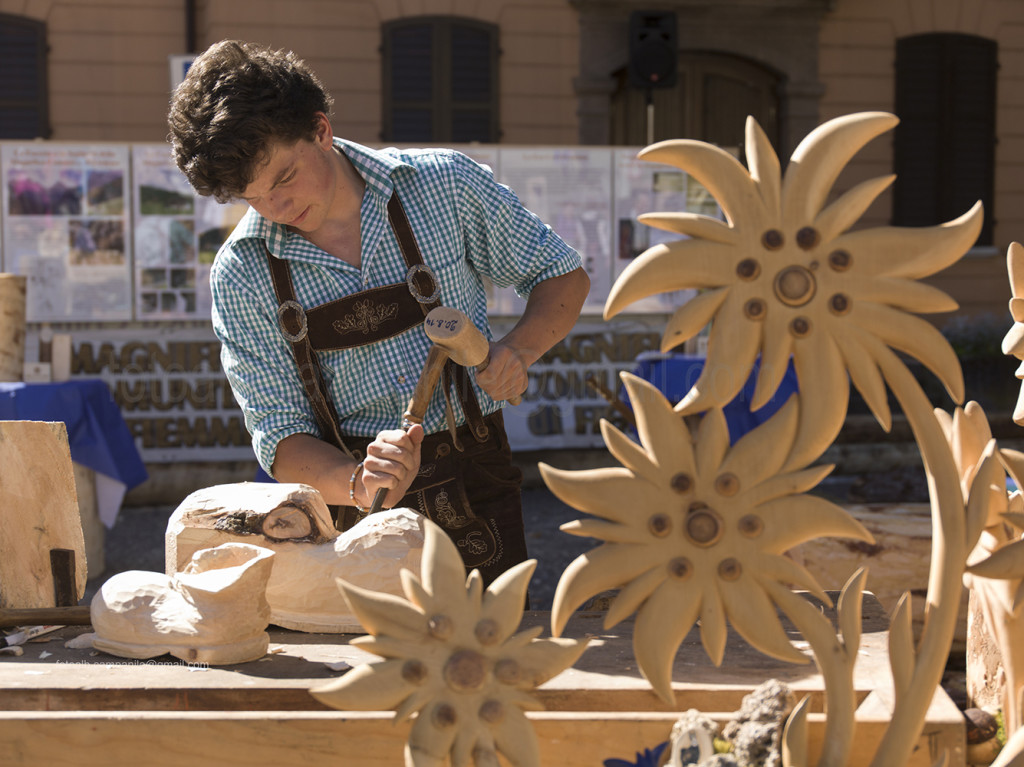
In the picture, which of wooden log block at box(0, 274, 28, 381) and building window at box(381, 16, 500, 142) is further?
building window at box(381, 16, 500, 142)

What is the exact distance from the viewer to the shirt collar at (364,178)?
76.0 inches

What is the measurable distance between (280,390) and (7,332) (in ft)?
10.1

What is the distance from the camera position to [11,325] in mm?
4473

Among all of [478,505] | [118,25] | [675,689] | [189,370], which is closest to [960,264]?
[189,370]

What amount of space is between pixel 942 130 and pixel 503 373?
8332 mm

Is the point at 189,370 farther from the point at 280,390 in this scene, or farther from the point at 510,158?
the point at 280,390

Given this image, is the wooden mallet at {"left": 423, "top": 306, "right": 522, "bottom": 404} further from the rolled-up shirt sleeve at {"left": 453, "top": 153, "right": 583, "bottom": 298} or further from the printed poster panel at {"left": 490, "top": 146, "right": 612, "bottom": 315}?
the printed poster panel at {"left": 490, "top": 146, "right": 612, "bottom": 315}

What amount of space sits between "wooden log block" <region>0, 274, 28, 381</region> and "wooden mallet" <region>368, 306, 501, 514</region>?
3.37m

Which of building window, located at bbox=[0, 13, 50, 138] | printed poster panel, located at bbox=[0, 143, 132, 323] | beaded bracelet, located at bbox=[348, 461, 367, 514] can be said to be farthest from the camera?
building window, located at bbox=[0, 13, 50, 138]

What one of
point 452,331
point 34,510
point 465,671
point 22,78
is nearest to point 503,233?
point 452,331

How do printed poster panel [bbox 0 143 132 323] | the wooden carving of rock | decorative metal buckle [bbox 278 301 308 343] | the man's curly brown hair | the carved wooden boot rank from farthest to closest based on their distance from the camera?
1. printed poster panel [bbox 0 143 132 323]
2. decorative metal buckle [bbox 278 301 308 343]
3. the man's curly brown hair
4. the wooden carving of rock
5. the carved wooden boot

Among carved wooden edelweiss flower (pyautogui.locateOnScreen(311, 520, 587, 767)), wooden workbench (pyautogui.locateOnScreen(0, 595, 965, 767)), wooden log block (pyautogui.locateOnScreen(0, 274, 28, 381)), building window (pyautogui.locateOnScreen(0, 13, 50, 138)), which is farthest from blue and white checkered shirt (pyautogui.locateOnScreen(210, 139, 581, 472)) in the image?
building window (pyautogui.locateOnScreen(0, 13, 50, 138))

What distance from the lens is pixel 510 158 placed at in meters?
6.24

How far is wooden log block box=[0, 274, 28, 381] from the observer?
444 cm
